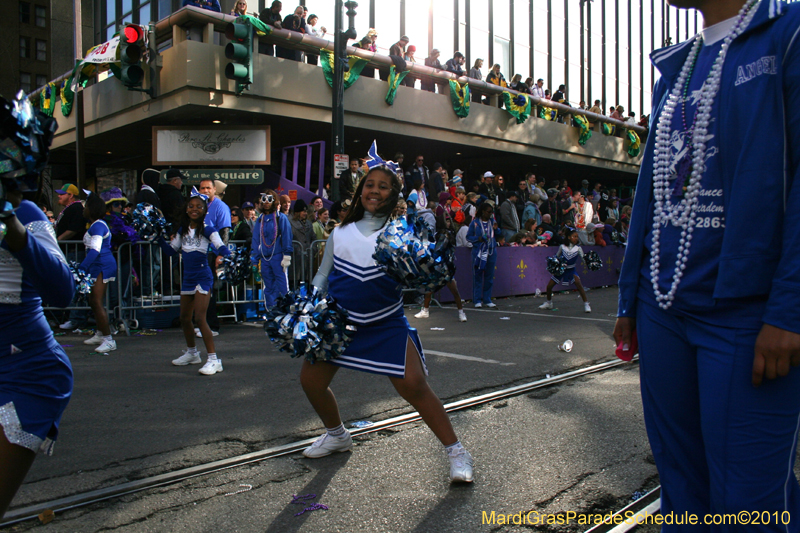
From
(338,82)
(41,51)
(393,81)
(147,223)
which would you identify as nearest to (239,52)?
(338,82)

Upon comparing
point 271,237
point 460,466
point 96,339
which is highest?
point 271,237

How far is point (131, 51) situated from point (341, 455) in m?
9.90

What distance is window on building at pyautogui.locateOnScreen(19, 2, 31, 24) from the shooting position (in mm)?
44969

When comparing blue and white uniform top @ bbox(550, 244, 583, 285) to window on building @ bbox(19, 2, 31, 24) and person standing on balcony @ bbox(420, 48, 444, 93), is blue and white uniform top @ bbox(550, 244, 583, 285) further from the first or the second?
window on building @ bbox(19, 2, 31, 24)

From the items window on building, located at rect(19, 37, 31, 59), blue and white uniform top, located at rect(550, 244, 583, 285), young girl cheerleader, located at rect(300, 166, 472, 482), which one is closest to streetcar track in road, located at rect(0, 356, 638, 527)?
young girl cheerleader, located at rect(300, 166, 472, 482)

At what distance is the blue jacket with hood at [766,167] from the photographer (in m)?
1.53

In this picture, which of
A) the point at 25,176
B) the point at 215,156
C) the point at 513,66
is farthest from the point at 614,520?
the point at 513,66

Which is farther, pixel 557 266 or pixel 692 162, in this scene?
pixel 557 266

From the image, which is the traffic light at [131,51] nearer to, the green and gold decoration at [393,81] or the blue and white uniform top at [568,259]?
the green and gold decoration at [393,81]

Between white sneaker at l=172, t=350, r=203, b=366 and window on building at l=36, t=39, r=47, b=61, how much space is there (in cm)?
4920

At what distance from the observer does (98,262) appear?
7590 millimetres

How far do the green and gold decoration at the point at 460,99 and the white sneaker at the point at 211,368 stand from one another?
1462cm

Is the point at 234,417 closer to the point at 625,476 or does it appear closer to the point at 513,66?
the point at 625,476

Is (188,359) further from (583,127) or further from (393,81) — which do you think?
(583,127)
